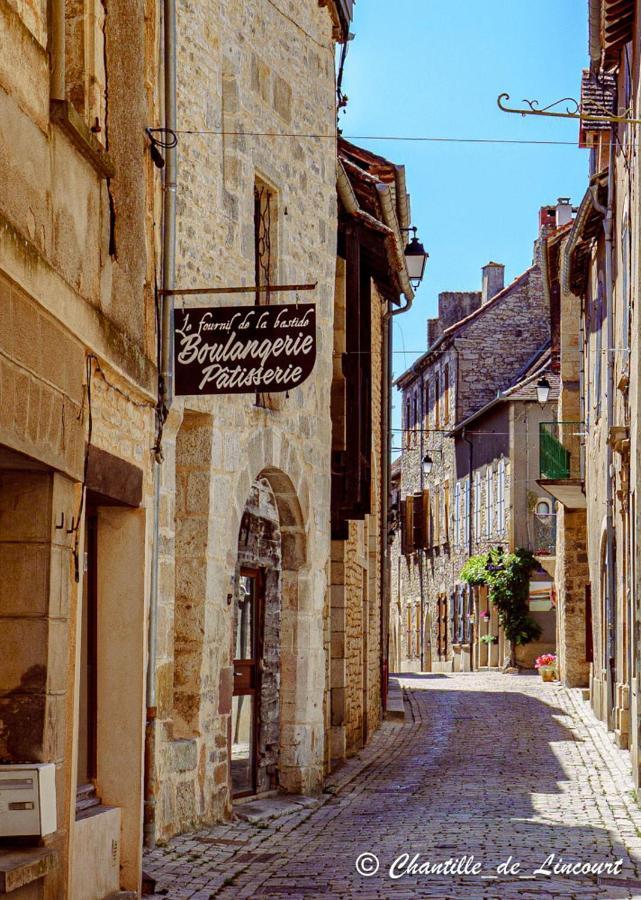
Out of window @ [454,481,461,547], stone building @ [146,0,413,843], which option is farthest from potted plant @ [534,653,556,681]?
stone building @ [146,0,413,843]

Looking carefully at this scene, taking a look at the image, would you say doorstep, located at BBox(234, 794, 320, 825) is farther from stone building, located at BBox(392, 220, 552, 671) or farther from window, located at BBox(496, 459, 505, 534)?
window, located at BBox(496, 459, 505, 534)

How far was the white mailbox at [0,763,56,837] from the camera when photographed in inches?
241

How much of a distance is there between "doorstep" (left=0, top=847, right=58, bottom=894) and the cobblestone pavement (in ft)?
6.34

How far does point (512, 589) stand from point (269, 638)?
829 inches

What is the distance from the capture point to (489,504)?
36.0 meters

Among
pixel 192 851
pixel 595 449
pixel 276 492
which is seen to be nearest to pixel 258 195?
pixel 276 492

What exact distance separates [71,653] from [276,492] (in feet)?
20.4

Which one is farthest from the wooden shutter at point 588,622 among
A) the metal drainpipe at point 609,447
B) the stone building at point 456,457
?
the stone building at point 456,457

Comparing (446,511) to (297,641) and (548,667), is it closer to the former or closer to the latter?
(548,667)

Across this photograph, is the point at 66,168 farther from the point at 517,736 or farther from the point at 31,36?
the point at 517,736

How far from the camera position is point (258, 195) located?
12508 mm

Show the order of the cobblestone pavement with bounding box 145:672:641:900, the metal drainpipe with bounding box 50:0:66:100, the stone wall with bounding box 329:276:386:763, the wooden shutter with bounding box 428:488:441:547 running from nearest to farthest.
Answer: the metal drainpipe with bounding box 50:0:66:100 < the cobblestone pavement with bounding box 145:672:641:900 < the stone wall with bounding box 329:276:386:763 < the wooden shutter with bounding box 428:488:441:547

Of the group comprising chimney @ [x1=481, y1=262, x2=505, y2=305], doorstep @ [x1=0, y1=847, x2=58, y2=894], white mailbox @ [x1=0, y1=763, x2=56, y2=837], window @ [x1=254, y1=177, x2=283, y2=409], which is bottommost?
doorstep @ [x1=0, y1=847, x2=58, y2=894]

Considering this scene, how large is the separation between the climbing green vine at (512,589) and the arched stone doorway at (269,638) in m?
20.4
